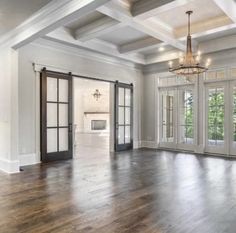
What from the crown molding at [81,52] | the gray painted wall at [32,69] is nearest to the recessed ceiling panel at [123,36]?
the crown molding at [81,52]

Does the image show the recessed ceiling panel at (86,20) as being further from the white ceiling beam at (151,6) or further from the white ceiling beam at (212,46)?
the white ceiling beam at (212,46)

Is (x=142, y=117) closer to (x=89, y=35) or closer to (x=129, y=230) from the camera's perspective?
(x=89, y=35)

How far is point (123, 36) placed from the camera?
6.51 m

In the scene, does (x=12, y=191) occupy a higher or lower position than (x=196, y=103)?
lower

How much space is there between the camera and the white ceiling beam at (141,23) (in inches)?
171

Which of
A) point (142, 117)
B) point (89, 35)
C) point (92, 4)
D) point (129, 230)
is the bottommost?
point (129, 230)

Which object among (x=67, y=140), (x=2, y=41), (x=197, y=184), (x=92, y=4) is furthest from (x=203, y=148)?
(x=2, y=41)

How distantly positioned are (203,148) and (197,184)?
3612mm

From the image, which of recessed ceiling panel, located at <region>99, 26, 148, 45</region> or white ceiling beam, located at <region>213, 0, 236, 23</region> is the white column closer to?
recessed ceiling panel, located at <region>99, 26, 148, 45</region>

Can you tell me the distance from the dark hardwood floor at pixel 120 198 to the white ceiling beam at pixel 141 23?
3.13m

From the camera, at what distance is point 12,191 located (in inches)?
149

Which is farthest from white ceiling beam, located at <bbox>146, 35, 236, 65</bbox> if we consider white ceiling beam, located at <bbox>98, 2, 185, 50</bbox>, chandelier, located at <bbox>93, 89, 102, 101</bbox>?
chandelier, located at <bbox>93, 89, 102, 101</bbox>

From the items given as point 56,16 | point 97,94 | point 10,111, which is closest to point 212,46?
point 56,16

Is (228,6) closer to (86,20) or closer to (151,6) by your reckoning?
Result: (151,6)
